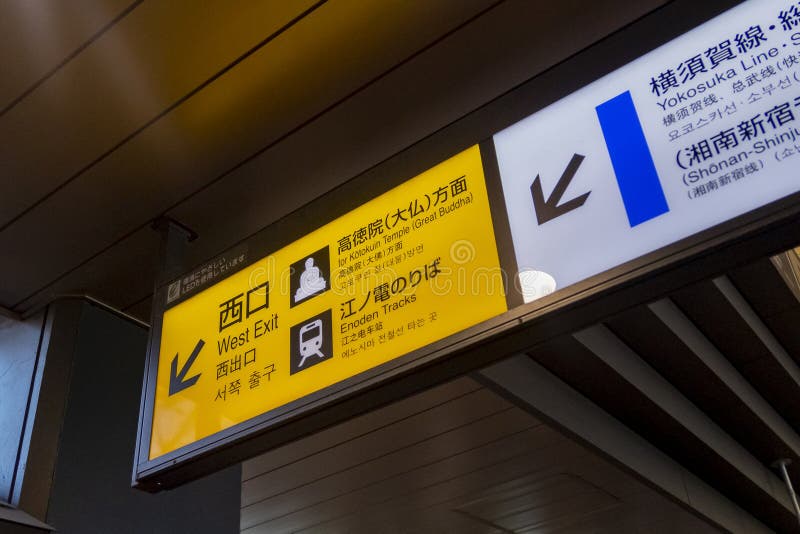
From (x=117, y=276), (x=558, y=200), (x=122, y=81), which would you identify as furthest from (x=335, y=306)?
(x=117, y=276)

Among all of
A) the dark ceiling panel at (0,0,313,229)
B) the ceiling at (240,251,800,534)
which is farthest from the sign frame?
the ceiling at (240,251,800,534)

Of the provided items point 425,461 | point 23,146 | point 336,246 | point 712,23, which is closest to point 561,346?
point 425,461

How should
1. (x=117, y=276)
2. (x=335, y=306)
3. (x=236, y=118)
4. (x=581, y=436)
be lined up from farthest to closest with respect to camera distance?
(x=581, y=436), (x=117, y=276), (x=236, y=118), (x=335, y=306)

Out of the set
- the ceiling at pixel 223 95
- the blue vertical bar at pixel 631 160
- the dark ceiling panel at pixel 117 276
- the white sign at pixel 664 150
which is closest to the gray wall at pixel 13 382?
the dark ceiling panel at pixel 117 276

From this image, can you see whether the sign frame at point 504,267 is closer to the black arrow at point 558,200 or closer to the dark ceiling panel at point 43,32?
the black arrow at point 558,200

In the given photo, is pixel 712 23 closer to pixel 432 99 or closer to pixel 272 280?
pixel 432 99

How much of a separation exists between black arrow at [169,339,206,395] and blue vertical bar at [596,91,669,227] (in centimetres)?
134

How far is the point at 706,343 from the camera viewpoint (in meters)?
4.68

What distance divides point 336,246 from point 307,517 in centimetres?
320

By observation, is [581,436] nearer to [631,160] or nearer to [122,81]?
[631,160]

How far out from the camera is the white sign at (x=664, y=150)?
5.41ft

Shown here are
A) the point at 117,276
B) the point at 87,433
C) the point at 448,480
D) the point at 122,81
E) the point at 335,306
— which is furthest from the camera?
the point at 448,480

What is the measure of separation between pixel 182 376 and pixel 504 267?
1096 millimetres

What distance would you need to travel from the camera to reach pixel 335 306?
215 centimetres
